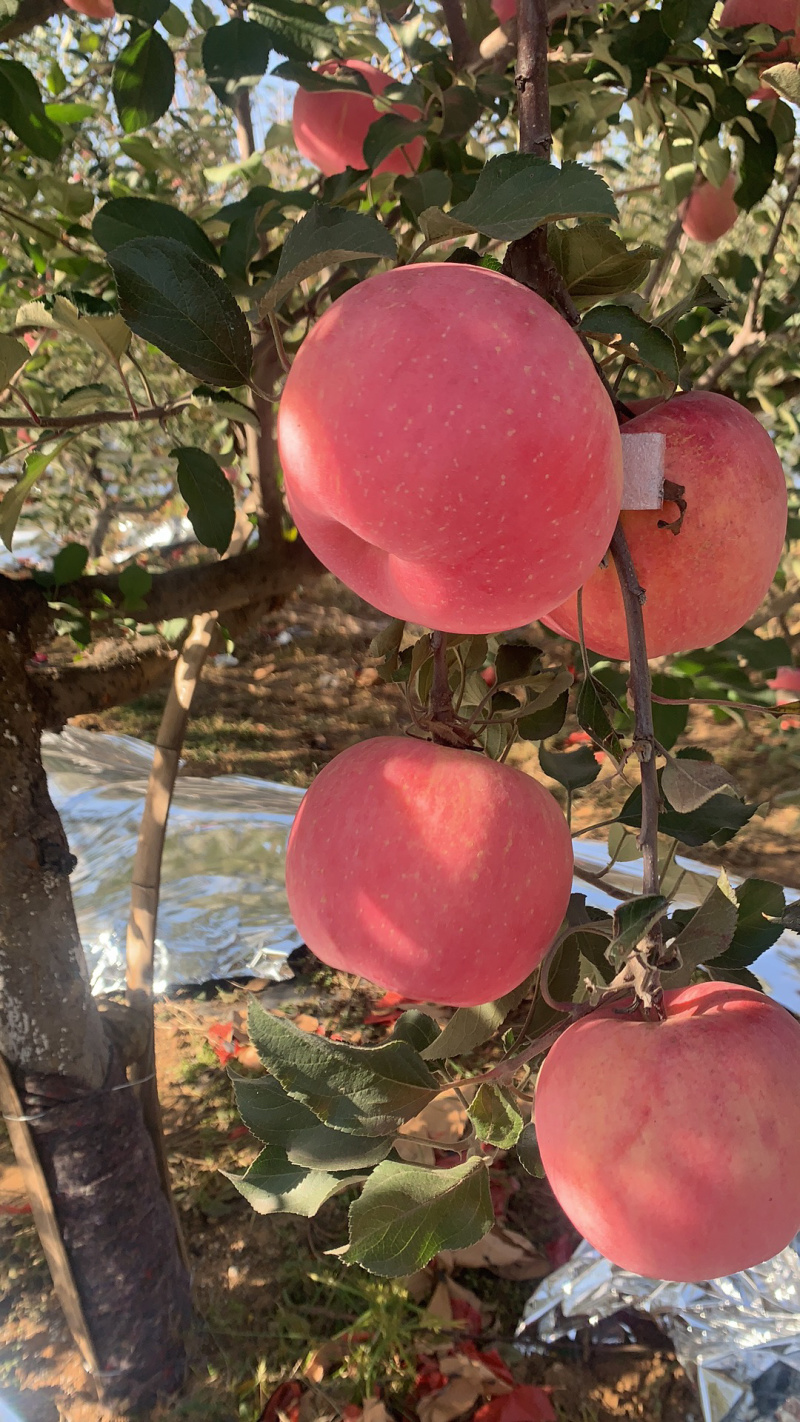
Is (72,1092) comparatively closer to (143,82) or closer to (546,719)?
(546,719)

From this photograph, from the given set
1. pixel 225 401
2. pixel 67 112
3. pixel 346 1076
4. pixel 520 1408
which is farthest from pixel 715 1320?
pixel 67 112

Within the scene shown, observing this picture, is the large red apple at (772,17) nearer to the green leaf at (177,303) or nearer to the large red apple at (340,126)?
the large red apple at (340,126)

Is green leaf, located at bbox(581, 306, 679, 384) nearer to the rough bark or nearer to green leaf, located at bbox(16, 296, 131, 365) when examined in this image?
green leaf, located at bbox(16, 296, 131, 365)

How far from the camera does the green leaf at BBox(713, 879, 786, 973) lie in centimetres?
61

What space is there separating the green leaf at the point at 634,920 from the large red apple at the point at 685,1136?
0.26 feet

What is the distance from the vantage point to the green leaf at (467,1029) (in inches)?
24.2

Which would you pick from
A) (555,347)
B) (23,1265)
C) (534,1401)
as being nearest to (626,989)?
(555,347)

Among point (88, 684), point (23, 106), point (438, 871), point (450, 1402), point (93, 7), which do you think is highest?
point (93, 7)

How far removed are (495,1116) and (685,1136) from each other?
0.50ft

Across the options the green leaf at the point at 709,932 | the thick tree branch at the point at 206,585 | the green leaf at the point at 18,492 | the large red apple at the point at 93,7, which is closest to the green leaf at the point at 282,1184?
the green leaf at the point at 709,932

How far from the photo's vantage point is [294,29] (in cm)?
77

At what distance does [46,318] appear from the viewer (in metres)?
0.76

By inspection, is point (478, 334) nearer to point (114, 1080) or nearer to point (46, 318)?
point (46, 318)

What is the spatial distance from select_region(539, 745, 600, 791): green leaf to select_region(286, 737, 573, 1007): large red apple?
121mm
